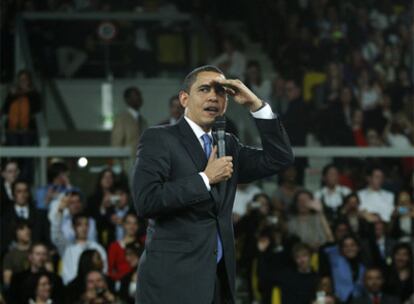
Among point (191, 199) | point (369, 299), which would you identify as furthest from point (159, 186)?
point (369, 299)

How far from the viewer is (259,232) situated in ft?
38.1

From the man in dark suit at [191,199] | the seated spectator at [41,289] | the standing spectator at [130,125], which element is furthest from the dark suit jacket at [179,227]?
the standing spectator at [130,125]

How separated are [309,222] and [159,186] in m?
6.24

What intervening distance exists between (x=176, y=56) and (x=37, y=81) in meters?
1.85

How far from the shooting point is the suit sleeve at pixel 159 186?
5.79m

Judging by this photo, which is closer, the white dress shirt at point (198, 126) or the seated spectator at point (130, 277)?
the white dress shirt at point (198, 126)

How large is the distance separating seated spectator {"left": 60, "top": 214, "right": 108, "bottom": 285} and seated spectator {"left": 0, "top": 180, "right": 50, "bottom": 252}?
232 millimetres

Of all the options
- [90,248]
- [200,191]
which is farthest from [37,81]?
[200,191]

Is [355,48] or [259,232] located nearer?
[259,232]

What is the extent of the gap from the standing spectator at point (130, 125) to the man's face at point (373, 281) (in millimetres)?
2375

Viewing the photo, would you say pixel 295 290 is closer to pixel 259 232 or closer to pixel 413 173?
pixel 259 232

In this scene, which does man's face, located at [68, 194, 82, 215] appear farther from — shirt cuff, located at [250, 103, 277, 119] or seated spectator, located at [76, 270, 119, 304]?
shirt cuff, located at [250, 103, 277, 119]

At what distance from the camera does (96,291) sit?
1095 cm

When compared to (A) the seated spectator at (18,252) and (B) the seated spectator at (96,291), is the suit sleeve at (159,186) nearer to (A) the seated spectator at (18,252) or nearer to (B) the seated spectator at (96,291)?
(B) the seated spectator at (96,291)
